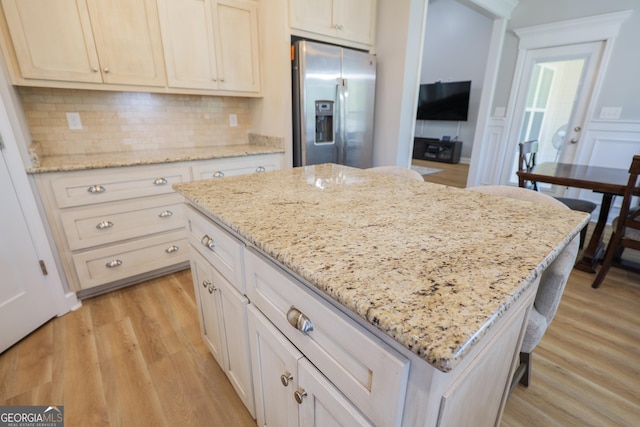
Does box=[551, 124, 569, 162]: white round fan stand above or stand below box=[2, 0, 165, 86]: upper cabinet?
below

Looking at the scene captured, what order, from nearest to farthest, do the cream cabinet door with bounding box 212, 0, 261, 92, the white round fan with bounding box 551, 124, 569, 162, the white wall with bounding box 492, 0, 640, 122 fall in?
the cream cabinet door with bounding box 212, 0, 261, 92
the white wall with bounding box 492, 0, 640, 122
the white round fan with bounding box 551, 124, 569, 162

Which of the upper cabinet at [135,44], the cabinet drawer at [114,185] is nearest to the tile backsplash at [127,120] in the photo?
the upper cabinet at [135,44]

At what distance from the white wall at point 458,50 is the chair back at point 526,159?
4.15 metres

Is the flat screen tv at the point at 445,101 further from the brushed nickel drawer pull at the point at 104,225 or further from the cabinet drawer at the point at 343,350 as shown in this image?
the cabinet drawer at the point at 343,350

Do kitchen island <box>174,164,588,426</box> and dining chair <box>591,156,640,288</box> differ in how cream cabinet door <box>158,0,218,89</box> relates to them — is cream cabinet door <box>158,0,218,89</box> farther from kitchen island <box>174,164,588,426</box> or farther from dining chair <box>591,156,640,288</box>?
dining chair <box>591,156,640,288</box>

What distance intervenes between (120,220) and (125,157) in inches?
17.8

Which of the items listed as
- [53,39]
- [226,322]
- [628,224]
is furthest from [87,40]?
[628,224]

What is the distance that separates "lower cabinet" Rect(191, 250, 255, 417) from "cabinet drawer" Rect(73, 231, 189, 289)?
3.33ft

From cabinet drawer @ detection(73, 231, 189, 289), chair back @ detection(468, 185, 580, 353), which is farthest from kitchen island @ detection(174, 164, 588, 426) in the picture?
cabinet drawer @ detection(73, 231, 189, 289)

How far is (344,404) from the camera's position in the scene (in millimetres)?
607

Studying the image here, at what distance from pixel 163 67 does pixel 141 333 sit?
6.08ft

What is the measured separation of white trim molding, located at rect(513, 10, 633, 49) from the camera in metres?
3.10

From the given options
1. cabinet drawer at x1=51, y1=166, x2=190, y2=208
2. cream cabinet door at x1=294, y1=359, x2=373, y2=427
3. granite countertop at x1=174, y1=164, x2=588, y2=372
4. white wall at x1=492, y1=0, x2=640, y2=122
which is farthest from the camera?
white wall at x1=492, y1=0, x2=640, y2=122

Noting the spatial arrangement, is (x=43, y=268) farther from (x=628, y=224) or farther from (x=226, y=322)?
(x=628, y=224)
